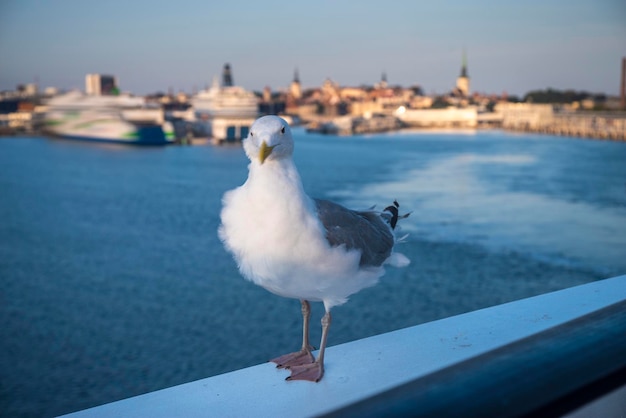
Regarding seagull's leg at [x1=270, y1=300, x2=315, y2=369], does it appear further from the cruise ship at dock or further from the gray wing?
the cruise ship at dock

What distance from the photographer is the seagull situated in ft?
3.03

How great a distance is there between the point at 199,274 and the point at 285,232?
28.0ft

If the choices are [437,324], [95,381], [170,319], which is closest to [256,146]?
[437,324]

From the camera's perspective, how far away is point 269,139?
0.91 meters

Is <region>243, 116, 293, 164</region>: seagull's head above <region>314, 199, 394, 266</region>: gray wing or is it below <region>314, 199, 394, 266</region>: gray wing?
above

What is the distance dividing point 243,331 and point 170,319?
1065mm

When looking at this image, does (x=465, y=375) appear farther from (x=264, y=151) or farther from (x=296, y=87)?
(x=296, y=87)

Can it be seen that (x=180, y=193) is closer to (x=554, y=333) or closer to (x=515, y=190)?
(x=515, y=190)

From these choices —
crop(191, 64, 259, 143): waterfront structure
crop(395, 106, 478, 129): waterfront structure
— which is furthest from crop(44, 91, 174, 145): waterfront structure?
crop(395, 106, 478, 129): waterfront structure

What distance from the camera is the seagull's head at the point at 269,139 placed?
913 millimetres

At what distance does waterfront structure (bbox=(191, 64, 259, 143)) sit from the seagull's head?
1425 inches

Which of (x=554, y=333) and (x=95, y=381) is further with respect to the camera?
(x=95, y=381)

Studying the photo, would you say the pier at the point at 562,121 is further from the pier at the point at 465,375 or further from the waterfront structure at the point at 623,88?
the pier at the point at 465,375

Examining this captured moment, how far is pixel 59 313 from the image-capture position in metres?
8.26
